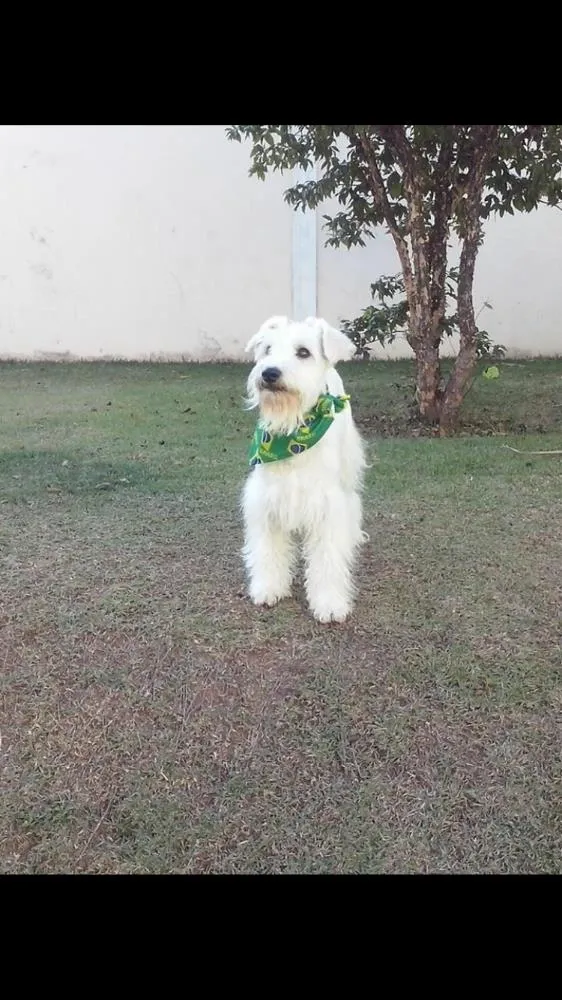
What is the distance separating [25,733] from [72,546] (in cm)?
153

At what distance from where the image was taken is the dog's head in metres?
3.39

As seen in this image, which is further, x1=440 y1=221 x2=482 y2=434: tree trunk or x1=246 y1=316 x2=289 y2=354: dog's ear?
x1=440 y1=221 x2=482 y2=434: tree trunk

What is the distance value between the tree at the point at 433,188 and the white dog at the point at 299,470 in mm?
3249

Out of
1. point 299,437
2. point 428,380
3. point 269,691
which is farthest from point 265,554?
point 428,380

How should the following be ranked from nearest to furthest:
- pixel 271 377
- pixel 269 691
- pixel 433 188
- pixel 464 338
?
pixel 269 691 < pixel 271 377 < pixel 433 188 < pixel 464 338

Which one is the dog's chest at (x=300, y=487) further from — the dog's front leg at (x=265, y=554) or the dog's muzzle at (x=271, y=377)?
the dog's muzzle at (x=271, y=377)

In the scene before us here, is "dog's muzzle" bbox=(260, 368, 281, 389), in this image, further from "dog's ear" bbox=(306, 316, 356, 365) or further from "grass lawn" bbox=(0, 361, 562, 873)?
"grass lawn" bbox=(0, 361, 562, 873)

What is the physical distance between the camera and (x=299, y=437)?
11.6 ft

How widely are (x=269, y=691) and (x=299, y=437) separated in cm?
111

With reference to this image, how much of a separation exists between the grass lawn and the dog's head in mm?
928

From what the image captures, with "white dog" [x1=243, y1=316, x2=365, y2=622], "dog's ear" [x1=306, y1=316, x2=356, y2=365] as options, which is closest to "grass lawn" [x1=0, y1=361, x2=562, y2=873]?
"white dog" [x1=243, y1=316, x2=365, y2=622]

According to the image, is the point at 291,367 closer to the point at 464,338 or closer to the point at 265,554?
the point at 265,554

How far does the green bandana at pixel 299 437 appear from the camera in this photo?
3.54 meters
